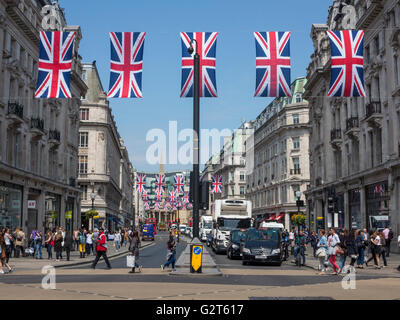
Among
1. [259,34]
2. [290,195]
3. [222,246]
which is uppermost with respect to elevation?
[259,34]

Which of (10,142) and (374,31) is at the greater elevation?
(374,31)

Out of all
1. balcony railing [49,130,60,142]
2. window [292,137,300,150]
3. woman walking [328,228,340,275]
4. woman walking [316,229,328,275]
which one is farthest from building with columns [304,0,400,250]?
balcony railing [49,130,60,142]

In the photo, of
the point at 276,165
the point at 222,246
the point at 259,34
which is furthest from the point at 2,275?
the point at 276,165

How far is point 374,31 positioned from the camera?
40.6 m

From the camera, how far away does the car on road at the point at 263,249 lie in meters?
27.1

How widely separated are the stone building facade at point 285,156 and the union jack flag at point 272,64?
5653cm

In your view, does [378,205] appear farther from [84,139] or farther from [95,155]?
[84,139]

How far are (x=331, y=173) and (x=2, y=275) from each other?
4084 cm

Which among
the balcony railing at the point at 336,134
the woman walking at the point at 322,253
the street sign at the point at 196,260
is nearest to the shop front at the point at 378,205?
the balcony railing at the point at 336,134

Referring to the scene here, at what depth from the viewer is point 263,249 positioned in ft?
Answer: 89.7

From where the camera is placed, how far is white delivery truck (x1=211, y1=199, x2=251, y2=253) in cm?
3838

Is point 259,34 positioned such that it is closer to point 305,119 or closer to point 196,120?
point 196,120

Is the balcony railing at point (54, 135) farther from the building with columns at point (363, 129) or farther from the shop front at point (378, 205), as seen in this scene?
the shop front at point (378, 205)
